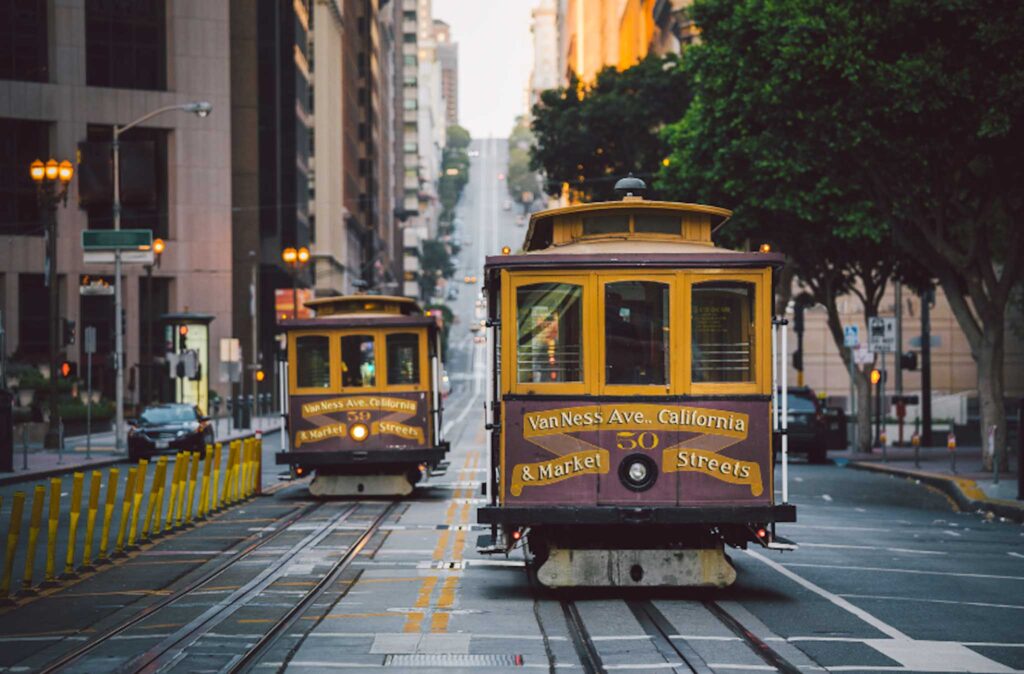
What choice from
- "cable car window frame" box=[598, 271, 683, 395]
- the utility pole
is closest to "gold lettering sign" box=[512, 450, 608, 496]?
"cable car window frame" box=[598, 271, 683, 395]

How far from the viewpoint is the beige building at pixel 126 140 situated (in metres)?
75.5

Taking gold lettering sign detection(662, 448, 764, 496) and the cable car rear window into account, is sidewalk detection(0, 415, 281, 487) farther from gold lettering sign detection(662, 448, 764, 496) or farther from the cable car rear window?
gold lettering sign detection(662, 448, 764, 496)

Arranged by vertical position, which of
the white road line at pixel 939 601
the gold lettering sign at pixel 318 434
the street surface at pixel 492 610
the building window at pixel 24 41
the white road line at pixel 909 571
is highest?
the building window at pixel 24 41

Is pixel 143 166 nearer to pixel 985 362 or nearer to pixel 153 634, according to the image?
pixel 985 362

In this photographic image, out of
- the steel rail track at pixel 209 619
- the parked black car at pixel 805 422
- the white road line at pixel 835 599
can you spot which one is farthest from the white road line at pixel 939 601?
the parked black car at pixel 805 422

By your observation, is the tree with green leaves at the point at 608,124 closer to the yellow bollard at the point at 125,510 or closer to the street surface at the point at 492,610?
the street surface at the point at 492,610

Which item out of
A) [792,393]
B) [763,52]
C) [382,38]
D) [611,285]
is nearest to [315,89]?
[382,38]

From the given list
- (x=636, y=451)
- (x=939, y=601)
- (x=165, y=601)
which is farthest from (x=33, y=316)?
(x=939, y=601)

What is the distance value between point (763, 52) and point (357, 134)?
10896 centimetres

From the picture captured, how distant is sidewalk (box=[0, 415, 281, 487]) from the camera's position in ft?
118

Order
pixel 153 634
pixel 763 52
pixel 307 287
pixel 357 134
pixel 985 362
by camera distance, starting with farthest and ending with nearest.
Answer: pixel 357 134
pixel 307 287
pixel 985 362
pixel 763 52
pixel 153 634

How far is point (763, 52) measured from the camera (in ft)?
106

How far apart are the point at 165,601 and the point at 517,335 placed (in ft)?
12.8

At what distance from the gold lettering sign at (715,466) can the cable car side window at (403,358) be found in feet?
42.1
